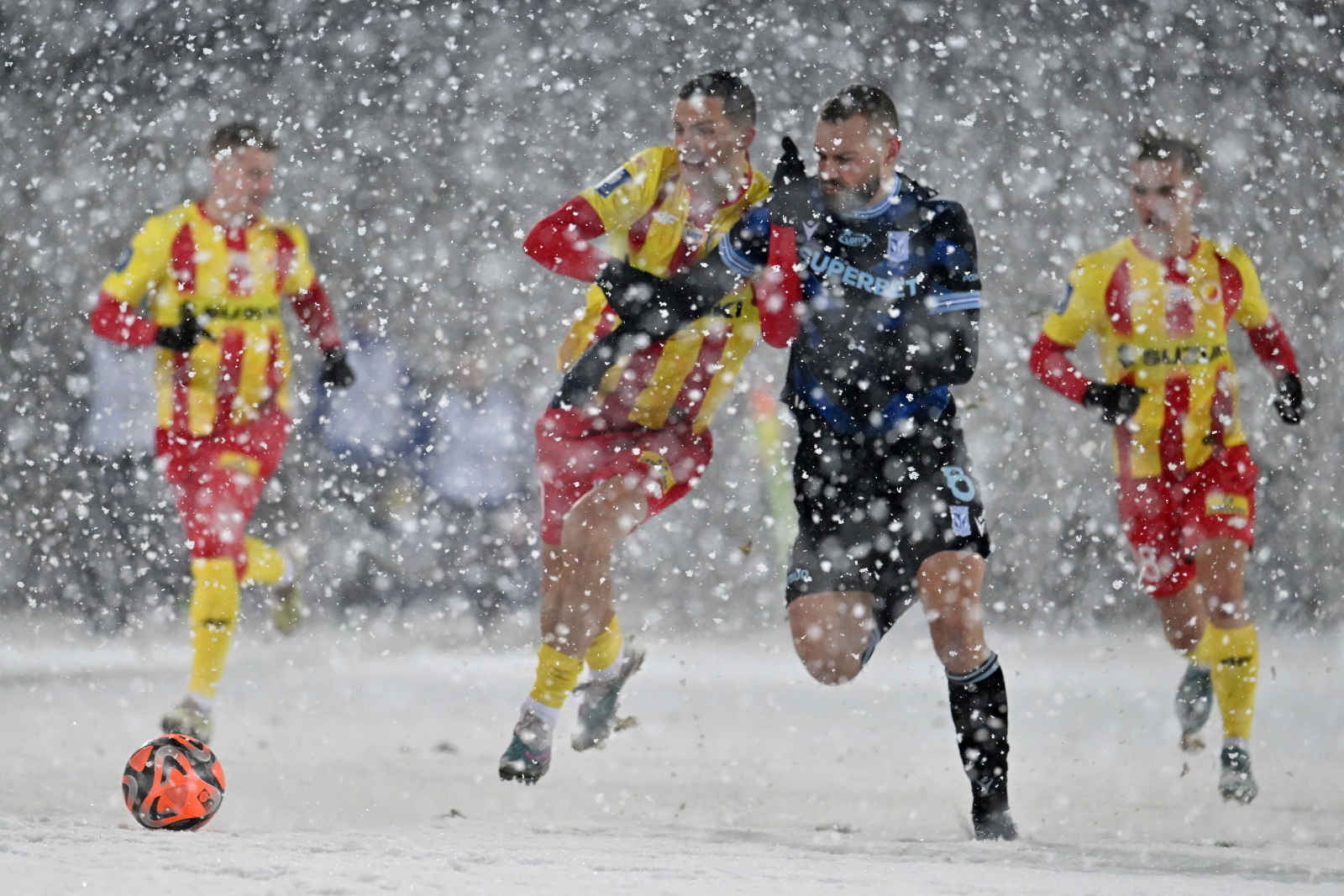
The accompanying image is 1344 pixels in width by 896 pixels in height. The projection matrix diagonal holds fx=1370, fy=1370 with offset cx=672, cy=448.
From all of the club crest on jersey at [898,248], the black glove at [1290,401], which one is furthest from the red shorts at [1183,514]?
the club crest on jersey at [898,248]

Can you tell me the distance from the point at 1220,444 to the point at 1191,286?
0.34 meters

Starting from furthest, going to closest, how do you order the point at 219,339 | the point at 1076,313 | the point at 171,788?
the point at 219,339, the point at 1076,313, the point at 171,788

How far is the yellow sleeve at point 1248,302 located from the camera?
2.97 metres

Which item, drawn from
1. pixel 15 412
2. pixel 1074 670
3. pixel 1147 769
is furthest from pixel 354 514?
pixel 1147 769

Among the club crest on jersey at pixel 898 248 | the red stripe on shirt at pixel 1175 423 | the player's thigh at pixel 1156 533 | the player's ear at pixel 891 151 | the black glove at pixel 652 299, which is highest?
the player's ear at pixel 891 151

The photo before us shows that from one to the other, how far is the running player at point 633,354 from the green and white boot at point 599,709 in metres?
0.19

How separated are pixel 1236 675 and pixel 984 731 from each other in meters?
0.75

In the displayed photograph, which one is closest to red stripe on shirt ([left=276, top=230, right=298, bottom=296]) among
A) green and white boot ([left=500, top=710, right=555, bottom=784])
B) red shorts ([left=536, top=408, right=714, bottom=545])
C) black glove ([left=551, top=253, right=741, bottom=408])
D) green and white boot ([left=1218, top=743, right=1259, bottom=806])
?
red shorts ([left=536, top=408, right=714, bottom=545])

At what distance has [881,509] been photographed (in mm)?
2477

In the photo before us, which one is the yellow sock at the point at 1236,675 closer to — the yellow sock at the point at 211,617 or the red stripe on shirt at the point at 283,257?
the yellow sock at the point at 211,617

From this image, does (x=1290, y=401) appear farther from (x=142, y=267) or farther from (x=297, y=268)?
(x=142, y=267)

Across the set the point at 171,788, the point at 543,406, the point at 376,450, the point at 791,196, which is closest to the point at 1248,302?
the point at 791,196

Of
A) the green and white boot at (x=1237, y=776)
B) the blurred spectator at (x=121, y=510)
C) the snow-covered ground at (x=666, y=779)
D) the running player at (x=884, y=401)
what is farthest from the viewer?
the blurred spectator at (x=121, y=510)

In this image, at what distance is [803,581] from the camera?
2.62m
